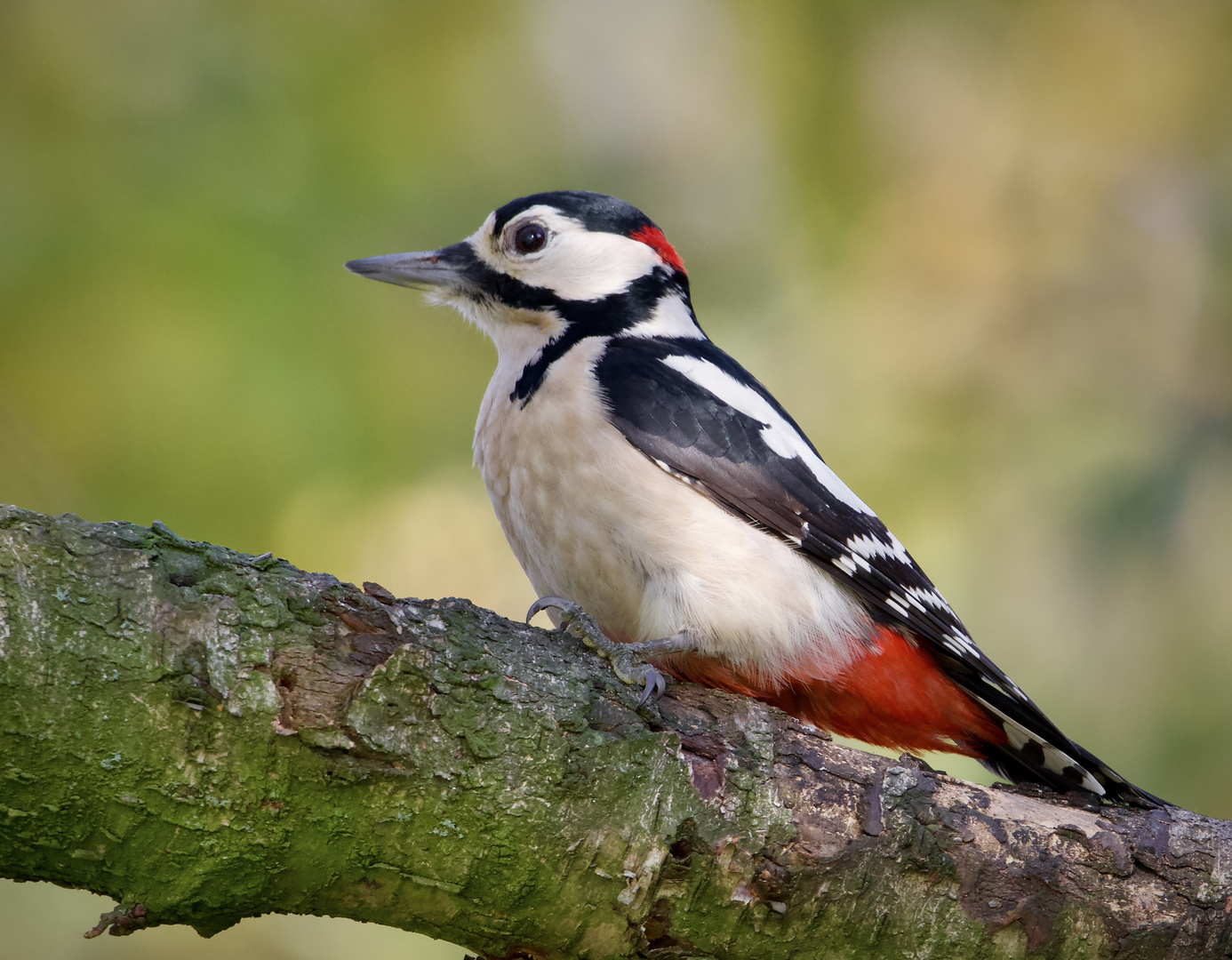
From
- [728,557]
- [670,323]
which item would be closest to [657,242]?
[670,323]

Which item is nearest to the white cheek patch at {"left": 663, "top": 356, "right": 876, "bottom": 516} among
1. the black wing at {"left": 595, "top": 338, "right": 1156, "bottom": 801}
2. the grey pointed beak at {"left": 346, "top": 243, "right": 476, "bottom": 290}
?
the black wing at {"left": 595, "top": 338, "right": 1156, "bottom": 801}

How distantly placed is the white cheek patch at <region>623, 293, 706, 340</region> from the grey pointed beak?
454 millimetres

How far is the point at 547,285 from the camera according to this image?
115 inches

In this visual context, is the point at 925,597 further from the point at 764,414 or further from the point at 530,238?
the point at 530,238

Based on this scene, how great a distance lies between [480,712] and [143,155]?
321cm

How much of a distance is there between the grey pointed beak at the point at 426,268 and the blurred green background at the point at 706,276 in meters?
0.99

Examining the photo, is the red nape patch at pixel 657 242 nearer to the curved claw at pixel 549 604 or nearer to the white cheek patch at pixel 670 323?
the white cheek patch at pixel 670 323

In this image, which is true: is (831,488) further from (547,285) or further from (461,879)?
(461,879)

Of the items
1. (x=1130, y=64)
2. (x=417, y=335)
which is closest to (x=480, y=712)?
(x=417, y=335)

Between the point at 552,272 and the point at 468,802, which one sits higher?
the point at 552,272

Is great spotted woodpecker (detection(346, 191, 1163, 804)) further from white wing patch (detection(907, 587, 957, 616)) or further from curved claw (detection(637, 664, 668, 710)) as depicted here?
curved claw (detection(637, 664, 668, 710))

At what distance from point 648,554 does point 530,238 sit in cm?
102

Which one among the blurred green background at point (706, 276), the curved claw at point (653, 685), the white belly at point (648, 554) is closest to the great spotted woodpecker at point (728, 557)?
the white belly at point (648, 554)

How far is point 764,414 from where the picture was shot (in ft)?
8.87
